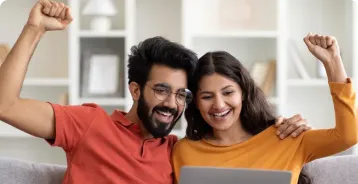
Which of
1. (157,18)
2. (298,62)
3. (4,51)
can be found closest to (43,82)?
(4,51)

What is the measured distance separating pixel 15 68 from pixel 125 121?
20.4 inches

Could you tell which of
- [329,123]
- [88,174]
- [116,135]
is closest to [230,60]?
[116,135]

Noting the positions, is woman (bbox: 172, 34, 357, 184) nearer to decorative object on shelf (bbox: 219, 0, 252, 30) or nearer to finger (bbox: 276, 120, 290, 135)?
finger (bbox: 276, 120, 290, 135)

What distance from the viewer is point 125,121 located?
2176 millimetres

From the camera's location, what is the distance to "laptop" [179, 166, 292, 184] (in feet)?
5.26

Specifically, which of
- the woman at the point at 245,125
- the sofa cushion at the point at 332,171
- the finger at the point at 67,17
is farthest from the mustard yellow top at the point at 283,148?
the finger at the point at 67,17

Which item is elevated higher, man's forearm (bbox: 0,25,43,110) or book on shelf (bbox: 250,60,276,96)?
man's forearm (bbox: 0,25,43,110)

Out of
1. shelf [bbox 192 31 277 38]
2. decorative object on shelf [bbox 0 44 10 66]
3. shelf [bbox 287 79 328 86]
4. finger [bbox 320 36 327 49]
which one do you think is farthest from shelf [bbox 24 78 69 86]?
finger [bbox 320 36 327 49]

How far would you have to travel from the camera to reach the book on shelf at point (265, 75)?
393 centimetres

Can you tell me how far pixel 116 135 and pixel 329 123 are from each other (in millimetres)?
2377

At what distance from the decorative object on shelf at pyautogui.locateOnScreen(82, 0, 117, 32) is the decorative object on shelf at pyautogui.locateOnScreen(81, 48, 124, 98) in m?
0.16

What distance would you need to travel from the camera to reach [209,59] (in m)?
→ 2.27

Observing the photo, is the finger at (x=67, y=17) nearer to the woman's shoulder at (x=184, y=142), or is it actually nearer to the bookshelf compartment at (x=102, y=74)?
the woman's shoulder at (x=184, y=142)

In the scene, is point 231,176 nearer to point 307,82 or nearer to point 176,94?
point 176,94
